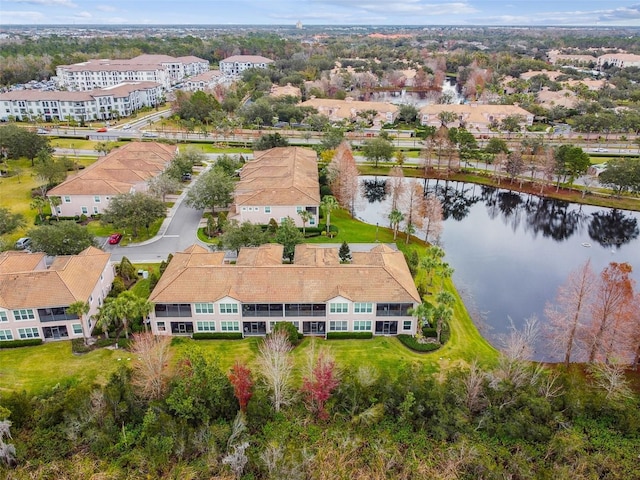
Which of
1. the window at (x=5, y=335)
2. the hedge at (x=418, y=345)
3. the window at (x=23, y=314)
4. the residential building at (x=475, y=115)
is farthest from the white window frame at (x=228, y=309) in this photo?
the residential building at (x=475, y=115)

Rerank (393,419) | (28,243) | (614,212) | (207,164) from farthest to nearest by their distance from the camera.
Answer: (207,164) < (614,212) < (28,243) < (393,419)

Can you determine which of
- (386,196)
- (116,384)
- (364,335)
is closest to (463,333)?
(364,335)

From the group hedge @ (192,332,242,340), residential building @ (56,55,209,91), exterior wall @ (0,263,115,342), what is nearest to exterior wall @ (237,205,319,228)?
hedge @ (192,332,242,340)

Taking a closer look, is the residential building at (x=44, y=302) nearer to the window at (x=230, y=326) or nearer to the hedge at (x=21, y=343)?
the hedge at (x=21, y=343)

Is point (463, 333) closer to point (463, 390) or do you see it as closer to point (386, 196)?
point (463, 390)

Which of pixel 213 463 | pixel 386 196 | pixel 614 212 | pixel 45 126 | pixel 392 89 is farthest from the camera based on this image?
pixel 392 89

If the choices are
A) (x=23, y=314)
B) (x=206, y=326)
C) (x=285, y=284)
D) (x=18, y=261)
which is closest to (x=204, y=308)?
(x=206, y=326)
